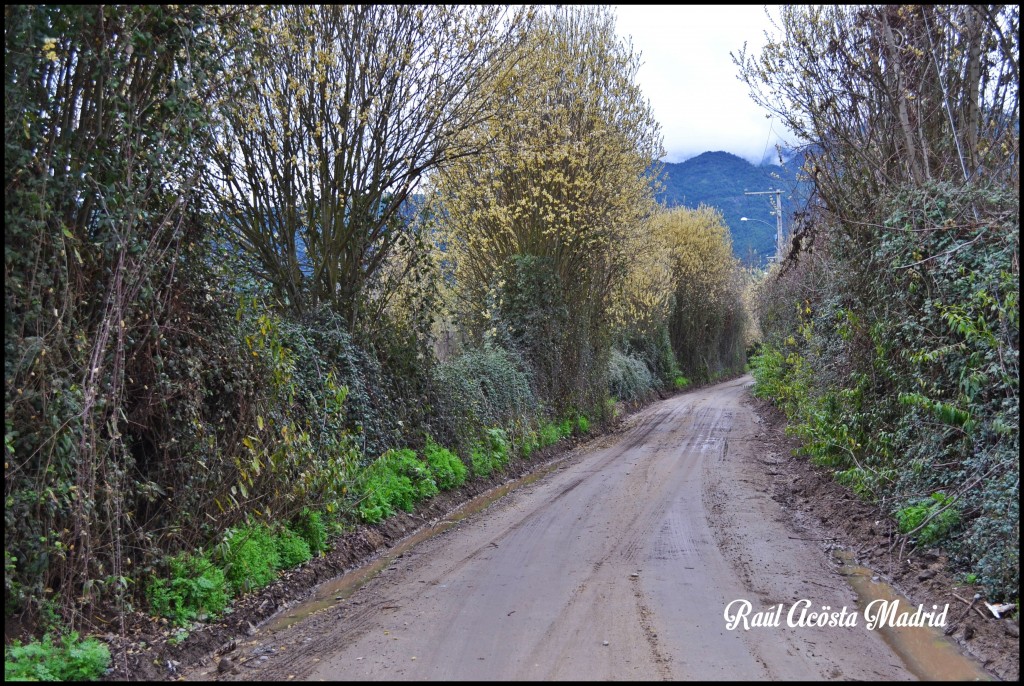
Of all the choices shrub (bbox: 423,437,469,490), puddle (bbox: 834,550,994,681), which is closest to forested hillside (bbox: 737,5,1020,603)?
puddle (bbox: 834,550,994,681)

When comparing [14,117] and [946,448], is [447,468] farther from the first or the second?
[14,117]

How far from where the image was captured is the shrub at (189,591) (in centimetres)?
557

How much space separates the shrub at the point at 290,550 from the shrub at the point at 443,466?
379cm

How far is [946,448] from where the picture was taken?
23.9ft

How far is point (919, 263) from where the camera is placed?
811 cm

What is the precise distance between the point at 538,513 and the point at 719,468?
4981 mm

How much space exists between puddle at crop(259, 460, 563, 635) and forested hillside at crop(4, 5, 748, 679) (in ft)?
1.50

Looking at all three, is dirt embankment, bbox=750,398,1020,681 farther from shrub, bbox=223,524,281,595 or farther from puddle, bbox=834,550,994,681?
shrub, bbox=223,524,281,595

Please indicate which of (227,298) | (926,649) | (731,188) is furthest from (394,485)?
(731,188)

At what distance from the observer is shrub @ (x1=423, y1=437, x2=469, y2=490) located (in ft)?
37.0

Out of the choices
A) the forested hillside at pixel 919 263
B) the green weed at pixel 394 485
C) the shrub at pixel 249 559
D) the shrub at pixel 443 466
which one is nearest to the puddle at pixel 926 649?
the forested hillside at pixel 919 263

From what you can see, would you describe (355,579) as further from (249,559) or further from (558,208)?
(558,208)

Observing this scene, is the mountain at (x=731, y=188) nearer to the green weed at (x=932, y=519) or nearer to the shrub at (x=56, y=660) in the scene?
the green weed at (x=932, y=519)

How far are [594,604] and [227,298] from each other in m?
4.43
